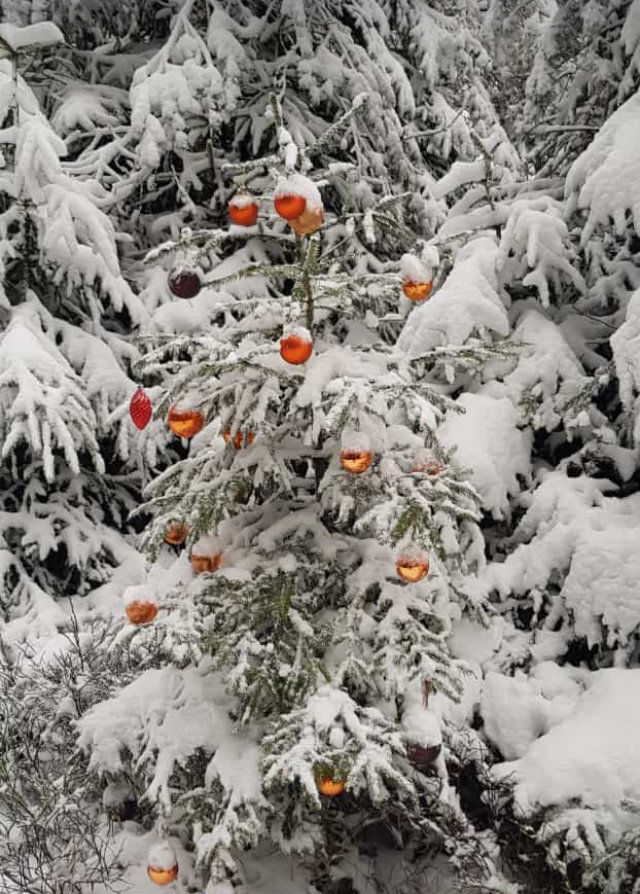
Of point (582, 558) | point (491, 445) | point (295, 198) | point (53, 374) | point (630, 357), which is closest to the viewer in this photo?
point (295, 198)

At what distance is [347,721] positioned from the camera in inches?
Result: 91.8

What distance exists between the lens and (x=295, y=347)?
7.18 feet

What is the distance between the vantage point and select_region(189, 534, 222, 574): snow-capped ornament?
272 cm

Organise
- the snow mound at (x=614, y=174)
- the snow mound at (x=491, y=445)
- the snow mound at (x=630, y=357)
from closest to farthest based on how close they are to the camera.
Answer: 1. the snow mound at (x=630, y=357)
2. the snow mound at (x=614, y=174)
3. the snow mound at (x=491, y=445)

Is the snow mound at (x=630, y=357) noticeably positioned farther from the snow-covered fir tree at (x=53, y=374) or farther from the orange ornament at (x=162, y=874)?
the snow-covered fir tree at (x=53, y=374)

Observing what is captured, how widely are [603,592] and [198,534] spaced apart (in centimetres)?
174

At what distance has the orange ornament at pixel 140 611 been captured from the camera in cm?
245

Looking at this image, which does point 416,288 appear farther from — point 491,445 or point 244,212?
point 491,445

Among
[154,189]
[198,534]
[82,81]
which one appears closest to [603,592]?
[198,534]

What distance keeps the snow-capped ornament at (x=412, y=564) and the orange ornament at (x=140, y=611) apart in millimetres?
944

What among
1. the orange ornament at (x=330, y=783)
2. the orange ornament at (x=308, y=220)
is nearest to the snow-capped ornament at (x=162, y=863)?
the orange ornament at (x=330, y=783)

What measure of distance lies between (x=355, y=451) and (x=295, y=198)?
81 centimetres

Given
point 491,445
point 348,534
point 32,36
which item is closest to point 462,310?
point 491,445

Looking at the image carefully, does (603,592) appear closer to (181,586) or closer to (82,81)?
(181,586)
